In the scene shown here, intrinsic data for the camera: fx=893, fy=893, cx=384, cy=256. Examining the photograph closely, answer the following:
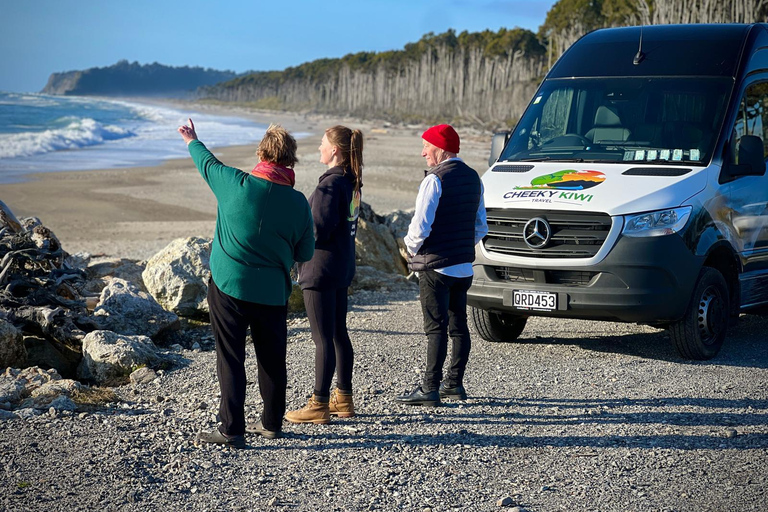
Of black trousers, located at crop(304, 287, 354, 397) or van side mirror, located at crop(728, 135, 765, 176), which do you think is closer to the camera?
black trousers, located at crop(304, 287, 354, 397)

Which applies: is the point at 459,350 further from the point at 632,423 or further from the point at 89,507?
the point at 89,507

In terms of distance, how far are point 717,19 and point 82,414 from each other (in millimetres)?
48868

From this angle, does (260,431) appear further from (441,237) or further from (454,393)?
(441,237)

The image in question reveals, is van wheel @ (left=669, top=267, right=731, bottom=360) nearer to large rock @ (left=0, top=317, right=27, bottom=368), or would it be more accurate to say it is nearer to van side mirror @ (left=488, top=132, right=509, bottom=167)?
van side mirror @ (left=488, top=132, right=509, bottom=167)

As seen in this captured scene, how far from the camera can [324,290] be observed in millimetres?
5500

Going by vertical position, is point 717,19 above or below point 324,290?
above

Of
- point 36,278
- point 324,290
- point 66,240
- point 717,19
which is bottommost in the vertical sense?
point 66,240

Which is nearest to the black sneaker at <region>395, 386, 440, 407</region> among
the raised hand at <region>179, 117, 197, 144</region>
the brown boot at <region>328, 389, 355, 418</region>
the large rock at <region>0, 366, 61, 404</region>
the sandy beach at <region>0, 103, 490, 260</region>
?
the brown boot at <region>328, 389, 355, 418</region>

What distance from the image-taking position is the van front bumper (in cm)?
684

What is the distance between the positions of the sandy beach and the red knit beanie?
9441 millimetres

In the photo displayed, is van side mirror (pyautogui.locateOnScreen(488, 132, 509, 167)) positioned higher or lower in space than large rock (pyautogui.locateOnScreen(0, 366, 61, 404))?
higher

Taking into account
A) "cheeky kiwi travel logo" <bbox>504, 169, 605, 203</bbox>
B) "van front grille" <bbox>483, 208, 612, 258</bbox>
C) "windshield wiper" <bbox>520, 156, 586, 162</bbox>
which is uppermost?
"windshield wiper" <bbox>520, 156, 586, 162</bbox>

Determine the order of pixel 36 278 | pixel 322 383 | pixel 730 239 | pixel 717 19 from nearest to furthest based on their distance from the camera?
1. pixel 322 383
2. pixel 730 239
3. pixel 36 278
4. pixel 717 19

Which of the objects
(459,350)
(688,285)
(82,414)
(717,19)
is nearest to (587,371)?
(688,285)
